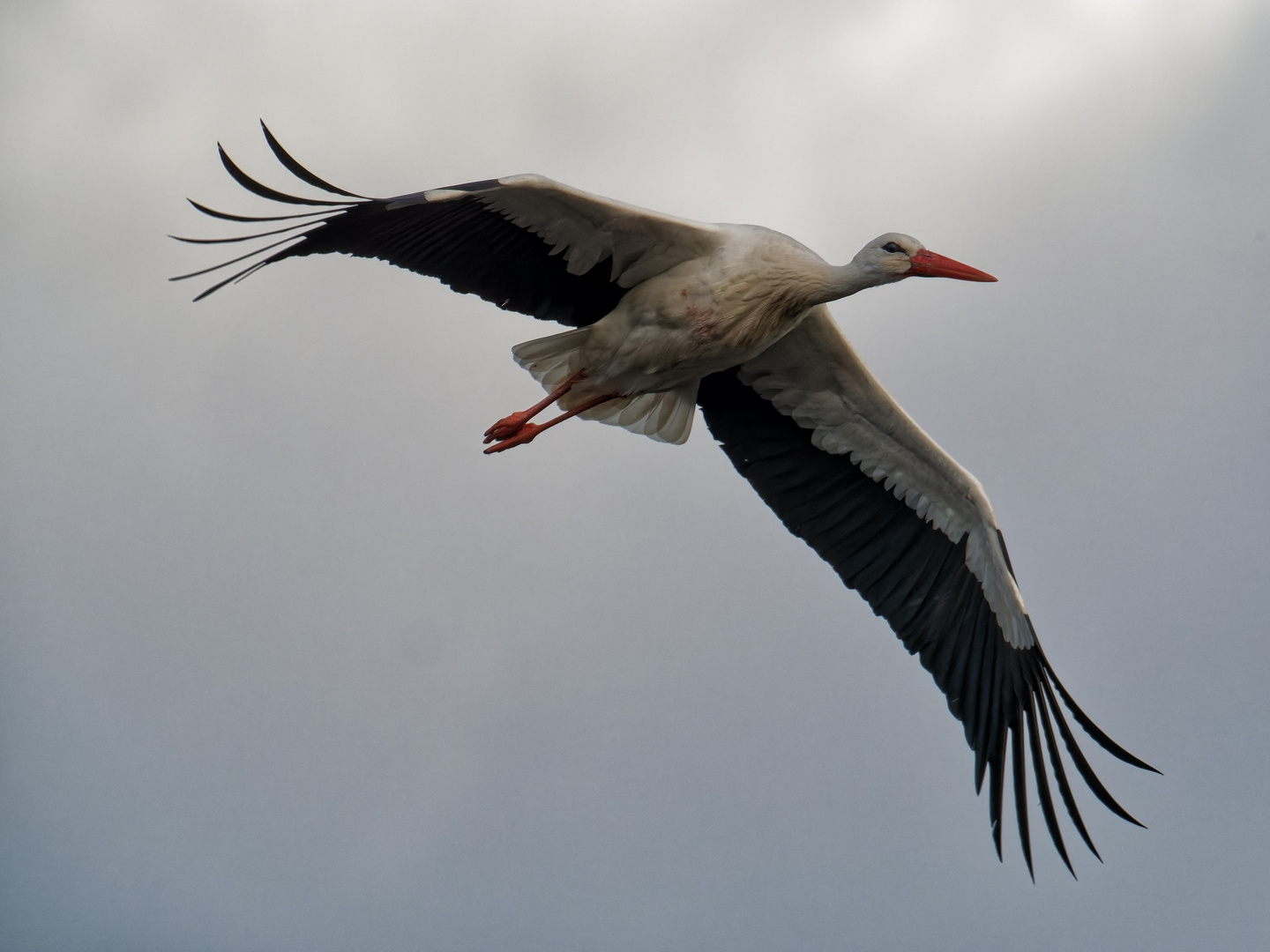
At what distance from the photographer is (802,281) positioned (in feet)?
22.4

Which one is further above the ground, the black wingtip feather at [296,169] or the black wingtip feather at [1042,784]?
the black wingtip feather at [296,169]

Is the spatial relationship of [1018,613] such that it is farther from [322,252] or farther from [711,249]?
[322,252]

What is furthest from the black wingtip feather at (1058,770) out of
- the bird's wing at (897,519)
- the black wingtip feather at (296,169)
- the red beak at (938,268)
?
the black wingtip feather at (296,169)

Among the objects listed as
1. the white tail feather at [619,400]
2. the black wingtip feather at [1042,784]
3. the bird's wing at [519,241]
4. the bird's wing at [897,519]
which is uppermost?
the bird's wing at [519,241]

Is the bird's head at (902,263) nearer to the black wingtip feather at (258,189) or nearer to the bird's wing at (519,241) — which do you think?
the bird's wing at (519,241)

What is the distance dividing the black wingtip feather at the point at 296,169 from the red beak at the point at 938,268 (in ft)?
9.44

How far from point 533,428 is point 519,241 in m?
1.09

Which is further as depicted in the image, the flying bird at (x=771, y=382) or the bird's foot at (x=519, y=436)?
the bird's foot at (x=519, y=436)

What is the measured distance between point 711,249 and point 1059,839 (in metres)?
3.64

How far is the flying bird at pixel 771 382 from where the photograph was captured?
6.83 m

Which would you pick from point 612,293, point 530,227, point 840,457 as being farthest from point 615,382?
point 840,457

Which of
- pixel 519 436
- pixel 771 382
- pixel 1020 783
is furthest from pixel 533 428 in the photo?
pixel 1020 783

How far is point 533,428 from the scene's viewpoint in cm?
754

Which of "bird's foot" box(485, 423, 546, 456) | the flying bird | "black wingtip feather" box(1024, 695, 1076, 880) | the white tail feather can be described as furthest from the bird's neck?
"black wingtip feather" box(1024, 695, 1076, 880)
